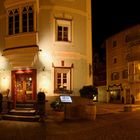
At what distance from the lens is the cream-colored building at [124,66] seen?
51.1 m

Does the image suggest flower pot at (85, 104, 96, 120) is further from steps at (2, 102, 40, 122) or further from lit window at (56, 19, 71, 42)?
lit window at (56, 19, 71, 42)

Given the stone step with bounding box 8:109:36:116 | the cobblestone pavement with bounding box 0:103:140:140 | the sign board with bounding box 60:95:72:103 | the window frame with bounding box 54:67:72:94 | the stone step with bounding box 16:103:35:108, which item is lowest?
the cobblestone pavement with bounding box 0:103:140:140

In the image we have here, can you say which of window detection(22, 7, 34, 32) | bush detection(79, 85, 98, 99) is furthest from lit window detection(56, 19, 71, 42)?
bush detection(79, 85, 98, 99)

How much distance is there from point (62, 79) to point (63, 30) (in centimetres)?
345

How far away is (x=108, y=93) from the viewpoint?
2319 inches

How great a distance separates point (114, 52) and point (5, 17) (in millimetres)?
34086

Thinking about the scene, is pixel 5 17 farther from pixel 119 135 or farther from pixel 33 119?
pixel 119 135

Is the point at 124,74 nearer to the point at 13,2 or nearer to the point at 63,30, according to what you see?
the point at 63,30

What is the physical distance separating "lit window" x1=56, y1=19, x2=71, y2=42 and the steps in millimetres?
5032

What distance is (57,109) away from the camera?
21562mm

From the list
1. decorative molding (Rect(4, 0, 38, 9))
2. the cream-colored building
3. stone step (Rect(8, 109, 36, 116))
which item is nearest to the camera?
stone step (Rect(8, 109, 36, 116))

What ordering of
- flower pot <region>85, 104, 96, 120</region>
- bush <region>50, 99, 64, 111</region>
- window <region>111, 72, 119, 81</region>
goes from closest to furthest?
bush <region>50, 99, 64, 111</region>
flower pot <region>85, 104, 96, 120</region>
window <region>111, 72, 119, 81</region>

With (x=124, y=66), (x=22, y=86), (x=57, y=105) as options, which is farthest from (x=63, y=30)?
(x=124, y=66)

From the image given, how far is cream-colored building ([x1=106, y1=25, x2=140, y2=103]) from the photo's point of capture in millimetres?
51062
